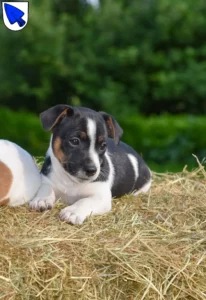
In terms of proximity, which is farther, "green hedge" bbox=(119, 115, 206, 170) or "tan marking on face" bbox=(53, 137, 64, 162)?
"green hedge" bbox=(119, 115, 206, 170)

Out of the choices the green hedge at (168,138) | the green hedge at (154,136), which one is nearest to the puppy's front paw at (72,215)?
the green hedge at (154,136)

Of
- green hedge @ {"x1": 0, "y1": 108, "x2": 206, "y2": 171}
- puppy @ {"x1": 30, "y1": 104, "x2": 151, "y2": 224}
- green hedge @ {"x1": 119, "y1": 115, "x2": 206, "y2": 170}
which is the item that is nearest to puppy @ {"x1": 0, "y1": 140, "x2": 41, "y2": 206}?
puppy @ {"x1": 30, "y1": 104, "x2": 151, "y2": 224}

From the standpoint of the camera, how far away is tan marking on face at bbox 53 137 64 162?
6.13 metres

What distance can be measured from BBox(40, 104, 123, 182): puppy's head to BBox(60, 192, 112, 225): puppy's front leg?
0.20m

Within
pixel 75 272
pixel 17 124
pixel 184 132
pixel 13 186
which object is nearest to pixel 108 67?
pixel 17 124

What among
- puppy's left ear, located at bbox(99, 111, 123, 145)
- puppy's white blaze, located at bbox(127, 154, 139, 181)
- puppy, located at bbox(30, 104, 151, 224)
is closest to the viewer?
puppy, located at bbox(30, 104, 151, 224)

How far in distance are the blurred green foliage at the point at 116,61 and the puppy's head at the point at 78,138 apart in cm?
1014

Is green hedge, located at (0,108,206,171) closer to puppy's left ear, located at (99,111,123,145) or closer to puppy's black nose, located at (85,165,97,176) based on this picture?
puppy's left ear, located at (99,111,123,145)

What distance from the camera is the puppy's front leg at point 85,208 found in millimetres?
5434

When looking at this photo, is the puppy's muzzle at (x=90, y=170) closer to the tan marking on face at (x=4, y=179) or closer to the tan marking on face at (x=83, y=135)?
the tan marking on face at (x=83, y=135)

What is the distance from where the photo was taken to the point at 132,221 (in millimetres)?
5535

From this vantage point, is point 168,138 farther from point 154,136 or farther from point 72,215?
point 72,215

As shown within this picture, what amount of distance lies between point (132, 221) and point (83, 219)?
1.21 feet

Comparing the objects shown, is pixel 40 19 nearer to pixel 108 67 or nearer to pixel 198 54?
pixel 108 67
